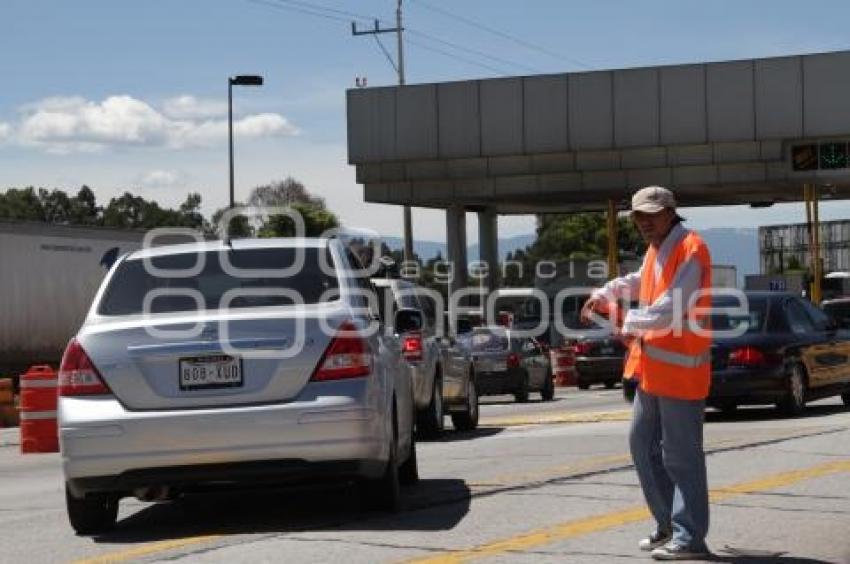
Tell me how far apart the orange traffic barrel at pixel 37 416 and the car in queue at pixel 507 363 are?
36.8ft

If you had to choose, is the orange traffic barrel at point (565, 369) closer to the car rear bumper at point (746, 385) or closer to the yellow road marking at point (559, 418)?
the yellow road marking at point (559, 418)

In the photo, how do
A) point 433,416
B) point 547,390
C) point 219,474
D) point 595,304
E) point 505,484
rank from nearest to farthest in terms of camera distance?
point 595,304 < point 219,474 < point 505,484 < point 433,416 < point 547,390

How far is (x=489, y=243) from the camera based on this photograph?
2276 inches

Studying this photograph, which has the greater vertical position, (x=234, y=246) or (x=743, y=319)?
(x=234, y=246)

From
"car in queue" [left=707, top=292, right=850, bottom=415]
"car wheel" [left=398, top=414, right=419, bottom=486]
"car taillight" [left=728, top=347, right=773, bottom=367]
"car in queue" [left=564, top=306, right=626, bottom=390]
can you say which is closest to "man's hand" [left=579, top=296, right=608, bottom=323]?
"car wheel" [left=398, top=414, right=419, bottom=486]

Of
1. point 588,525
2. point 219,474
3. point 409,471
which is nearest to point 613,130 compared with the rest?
point 409,471

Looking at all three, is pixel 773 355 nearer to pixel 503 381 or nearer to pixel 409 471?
pixel 409 471

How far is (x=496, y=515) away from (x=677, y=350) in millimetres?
2490

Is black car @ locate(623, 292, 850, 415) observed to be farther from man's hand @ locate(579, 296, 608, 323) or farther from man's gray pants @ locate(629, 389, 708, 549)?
man's gray pants @ locate(629, 389, 708, 549)

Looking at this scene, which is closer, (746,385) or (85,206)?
(746,385)

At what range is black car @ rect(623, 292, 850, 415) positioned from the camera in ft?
60.5

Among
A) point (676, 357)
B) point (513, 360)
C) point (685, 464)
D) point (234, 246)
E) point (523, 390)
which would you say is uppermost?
point (234, 246)

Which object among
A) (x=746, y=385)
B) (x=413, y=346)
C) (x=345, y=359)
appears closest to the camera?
(x=345, y=359)

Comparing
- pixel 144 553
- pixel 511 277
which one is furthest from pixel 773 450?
pixel 511 277
